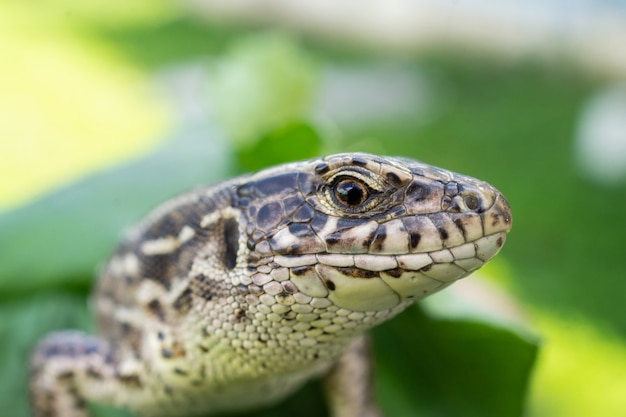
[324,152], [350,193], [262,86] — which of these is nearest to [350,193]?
[350,193]

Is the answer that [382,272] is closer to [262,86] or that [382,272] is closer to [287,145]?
[287,145]

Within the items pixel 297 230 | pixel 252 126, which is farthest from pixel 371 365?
pixel 252 126

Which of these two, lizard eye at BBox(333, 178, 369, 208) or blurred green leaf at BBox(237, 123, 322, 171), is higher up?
blurred green leaf at BBox(237, 123, 322, 171)

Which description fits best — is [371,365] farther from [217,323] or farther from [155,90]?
[155,90]

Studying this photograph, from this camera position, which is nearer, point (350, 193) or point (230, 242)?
point (350, 193)

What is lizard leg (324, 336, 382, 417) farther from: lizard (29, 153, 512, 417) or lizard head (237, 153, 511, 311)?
lizard head (237, 153, 511, 311)

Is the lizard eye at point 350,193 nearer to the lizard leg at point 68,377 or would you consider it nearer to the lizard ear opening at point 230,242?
the lizard ear opening at point 230,242

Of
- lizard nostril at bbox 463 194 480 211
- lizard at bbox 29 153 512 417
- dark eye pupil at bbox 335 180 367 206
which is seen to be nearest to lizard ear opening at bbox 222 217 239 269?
lizard at bbox 29 153 512 417

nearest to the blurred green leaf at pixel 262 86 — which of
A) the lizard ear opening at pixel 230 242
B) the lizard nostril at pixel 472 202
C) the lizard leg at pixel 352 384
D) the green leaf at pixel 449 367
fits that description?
the green leaf at pixel 449 367
